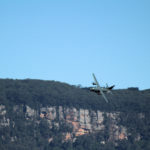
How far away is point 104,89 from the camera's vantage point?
129 m

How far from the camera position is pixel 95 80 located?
429 ft

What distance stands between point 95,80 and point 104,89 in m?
3.07
